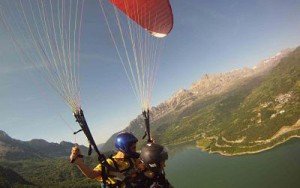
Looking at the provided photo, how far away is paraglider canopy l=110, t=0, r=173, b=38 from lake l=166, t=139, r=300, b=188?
53763 mm

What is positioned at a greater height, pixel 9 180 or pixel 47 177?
pixel 9 180

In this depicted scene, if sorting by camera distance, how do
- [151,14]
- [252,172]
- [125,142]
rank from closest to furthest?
[125,142] < [151,14] < [252,172]

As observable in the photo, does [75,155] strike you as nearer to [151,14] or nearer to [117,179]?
[117,179]

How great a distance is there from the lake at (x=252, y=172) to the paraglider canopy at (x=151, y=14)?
5376cm

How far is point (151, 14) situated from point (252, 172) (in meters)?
72.3

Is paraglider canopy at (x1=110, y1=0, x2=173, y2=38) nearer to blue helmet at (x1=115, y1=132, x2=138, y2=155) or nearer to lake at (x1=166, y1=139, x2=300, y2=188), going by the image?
blue helmet at (x1=115, y1=132, x2=138, y2=155)

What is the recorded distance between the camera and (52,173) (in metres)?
144

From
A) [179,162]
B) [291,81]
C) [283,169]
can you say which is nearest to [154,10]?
[283,169]

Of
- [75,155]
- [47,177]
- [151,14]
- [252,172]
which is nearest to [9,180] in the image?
[47,177]

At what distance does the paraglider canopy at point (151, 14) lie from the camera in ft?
33.9

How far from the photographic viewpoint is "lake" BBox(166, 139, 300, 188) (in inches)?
2461

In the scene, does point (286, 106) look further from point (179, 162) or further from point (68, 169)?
point (68, 169)

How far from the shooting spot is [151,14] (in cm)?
1088

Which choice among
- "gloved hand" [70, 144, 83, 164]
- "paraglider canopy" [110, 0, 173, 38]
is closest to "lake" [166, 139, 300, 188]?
"paraglider canopy" [110, 0, 173, 38]
